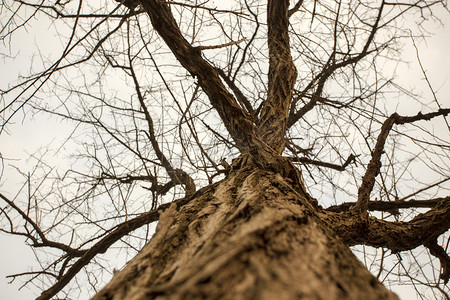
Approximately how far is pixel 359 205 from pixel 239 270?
1.19 meters

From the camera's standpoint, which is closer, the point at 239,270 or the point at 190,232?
the point at 239,270

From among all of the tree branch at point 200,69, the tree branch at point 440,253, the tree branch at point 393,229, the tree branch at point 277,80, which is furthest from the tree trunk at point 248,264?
the tree branch at point 440,253

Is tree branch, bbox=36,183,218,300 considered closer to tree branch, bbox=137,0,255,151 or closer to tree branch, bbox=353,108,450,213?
tree branch, bbox=137,0,255,151

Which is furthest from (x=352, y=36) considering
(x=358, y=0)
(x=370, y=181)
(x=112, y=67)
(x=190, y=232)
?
(x=190, y=232)

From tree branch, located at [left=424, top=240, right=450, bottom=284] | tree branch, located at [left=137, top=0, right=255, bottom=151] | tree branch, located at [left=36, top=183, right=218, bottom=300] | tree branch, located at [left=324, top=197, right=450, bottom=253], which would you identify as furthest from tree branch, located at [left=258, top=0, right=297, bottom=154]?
tree branch, located at [left=424, top=240, right=450, bottom=284]

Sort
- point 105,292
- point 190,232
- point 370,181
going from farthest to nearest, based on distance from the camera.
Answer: point 370,181
point 190,232
point 105,292

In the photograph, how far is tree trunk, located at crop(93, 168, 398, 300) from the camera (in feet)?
1.51

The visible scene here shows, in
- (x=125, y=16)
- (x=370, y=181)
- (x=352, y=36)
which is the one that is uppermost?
(x=125, y=16)

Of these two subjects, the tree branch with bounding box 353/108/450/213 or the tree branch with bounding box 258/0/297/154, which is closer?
the tree branch with bounding box 353/108/450/213

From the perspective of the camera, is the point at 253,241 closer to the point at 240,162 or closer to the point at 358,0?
the point at 240,162

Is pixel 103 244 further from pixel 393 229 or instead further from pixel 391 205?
pixel 391 205

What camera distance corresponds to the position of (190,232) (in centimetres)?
96

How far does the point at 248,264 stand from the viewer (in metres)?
0.51

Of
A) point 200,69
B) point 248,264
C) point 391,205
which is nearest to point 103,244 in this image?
point 200,69
